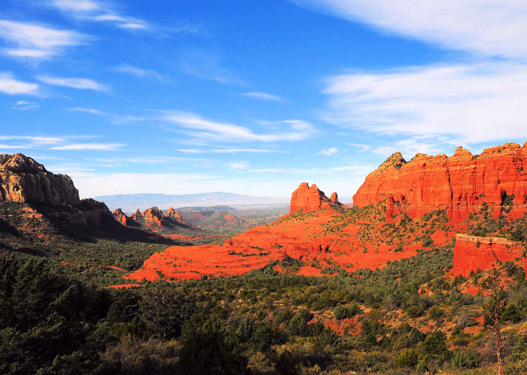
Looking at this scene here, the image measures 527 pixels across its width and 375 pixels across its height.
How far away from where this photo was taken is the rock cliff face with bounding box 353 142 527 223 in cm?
4391

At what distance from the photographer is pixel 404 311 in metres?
26.8

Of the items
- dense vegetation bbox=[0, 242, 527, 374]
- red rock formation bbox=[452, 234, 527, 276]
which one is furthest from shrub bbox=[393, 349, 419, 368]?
red rock formation bbox=[452, 234, 527, 276]

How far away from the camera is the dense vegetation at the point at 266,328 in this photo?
11531 millimetres

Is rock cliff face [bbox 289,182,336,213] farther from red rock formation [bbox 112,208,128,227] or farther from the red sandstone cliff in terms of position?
red rock formation [bbox 112,208,128,227]

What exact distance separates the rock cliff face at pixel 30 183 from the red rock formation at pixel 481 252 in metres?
119

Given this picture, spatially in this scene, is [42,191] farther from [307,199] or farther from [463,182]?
[463,182]

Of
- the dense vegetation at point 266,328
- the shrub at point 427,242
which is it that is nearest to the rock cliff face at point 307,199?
the shrub at point 427,242

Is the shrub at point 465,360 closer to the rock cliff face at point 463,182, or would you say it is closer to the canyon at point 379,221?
the canyon at point 379,221

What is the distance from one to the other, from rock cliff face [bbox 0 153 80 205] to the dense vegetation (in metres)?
88.2

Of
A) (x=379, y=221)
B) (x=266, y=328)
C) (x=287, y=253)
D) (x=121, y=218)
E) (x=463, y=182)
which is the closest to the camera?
(x=266, y=328)

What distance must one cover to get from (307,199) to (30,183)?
98596 mm

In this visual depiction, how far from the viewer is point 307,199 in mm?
113438

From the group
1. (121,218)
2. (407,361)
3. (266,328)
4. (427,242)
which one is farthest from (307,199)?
(121,218)

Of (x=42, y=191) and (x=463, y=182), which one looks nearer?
(x=463, y=182)
